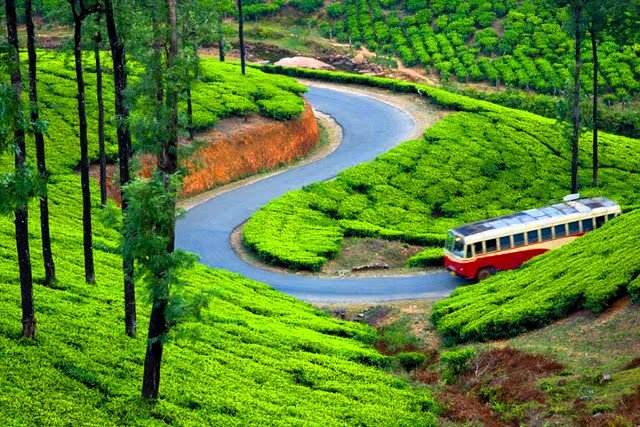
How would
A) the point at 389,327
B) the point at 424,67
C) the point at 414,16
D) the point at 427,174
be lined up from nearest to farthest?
the point at 389,327, the point at 427,174, the point at 424,67, the point at 414,16

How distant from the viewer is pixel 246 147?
167ft

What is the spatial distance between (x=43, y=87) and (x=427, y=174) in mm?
19660

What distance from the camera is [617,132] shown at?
64188mm

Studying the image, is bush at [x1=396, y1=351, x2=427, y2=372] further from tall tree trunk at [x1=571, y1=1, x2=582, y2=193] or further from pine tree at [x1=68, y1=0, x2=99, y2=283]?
tall tree trunk at [x1=571, y1=1, x2=582, y2=193]

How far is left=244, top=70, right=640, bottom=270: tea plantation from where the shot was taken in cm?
4209

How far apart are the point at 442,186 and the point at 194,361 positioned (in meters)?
27.1

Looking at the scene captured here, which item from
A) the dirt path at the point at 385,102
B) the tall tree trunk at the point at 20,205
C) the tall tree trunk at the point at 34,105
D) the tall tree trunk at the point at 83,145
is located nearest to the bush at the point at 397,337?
the dirt path at the point at 385,102

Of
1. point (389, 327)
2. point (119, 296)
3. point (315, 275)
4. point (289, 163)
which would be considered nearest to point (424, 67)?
point (289, 163)

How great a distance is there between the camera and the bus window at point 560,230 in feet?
125

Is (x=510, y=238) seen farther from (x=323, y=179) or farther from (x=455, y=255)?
(x=323, y=179)

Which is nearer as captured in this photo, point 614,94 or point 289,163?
point 289,163

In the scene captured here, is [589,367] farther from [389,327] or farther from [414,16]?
[414,16]

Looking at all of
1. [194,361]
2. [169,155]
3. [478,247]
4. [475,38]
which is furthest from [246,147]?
[475,38]

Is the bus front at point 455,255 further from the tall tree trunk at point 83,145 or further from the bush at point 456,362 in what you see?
the tall tree trunk at point 83,145
